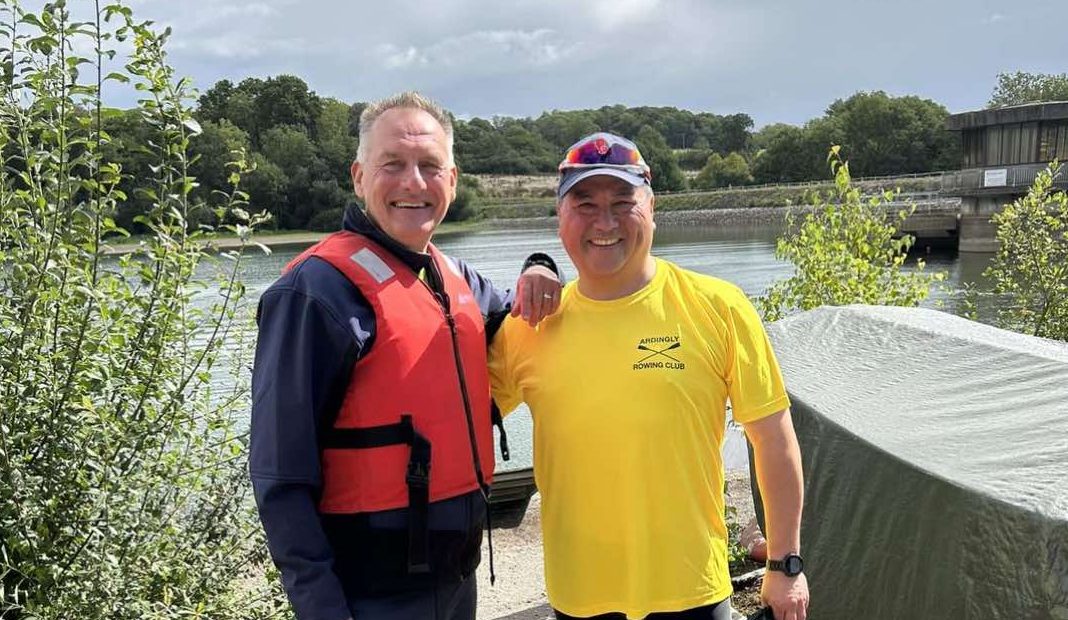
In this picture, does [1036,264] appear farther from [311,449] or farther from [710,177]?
[710,177]

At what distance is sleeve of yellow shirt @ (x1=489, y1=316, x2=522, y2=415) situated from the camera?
274cm

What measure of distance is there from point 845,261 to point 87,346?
5846 millimetres

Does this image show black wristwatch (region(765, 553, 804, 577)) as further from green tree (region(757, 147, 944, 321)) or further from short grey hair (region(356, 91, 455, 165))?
green tree (region(757, 147, 944, 321))

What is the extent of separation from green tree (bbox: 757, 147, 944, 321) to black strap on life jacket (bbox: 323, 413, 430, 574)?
17.8ft

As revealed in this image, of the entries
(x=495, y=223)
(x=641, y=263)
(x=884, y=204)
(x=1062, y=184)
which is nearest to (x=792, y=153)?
(x=495, y=223)

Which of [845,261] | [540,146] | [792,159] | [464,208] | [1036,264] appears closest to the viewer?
[845,261]

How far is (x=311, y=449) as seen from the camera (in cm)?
Result: 218

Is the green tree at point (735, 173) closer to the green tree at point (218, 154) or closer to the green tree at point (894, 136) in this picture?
the green tree at point (894, 136)

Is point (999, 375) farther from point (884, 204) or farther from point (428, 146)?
point (884, 204)

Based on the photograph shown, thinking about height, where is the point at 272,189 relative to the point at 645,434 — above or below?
above

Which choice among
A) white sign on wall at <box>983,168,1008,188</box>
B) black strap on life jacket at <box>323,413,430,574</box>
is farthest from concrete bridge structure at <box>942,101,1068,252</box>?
black strap on life jacket at <box>323,413,430,574</box>

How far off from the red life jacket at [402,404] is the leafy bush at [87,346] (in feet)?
4.50

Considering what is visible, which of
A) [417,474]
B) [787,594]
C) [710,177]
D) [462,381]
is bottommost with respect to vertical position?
[787,594]

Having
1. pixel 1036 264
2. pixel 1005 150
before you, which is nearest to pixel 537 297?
pixel 1036 264
